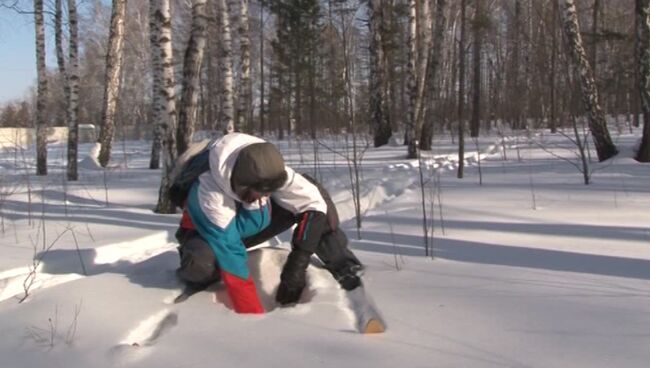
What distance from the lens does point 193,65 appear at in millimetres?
6469

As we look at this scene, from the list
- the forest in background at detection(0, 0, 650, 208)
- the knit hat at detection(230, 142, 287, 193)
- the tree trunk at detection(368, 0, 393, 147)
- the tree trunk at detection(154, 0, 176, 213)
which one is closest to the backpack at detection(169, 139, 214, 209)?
the knit hat at detection(230, 142, 287, 193)

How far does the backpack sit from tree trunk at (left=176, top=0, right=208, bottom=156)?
341 centimetres

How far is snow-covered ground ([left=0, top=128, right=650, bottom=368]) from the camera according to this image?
2188 mm

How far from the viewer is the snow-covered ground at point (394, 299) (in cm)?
219

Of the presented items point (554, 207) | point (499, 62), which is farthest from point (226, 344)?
point (499, 62)

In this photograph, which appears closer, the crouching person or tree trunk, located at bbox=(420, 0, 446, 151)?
the crouching person

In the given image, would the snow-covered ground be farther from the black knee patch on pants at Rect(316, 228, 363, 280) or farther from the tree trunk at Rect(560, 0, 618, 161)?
the tree trunk at Rect(560, 0, 618, 161)

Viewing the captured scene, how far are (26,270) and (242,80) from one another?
10.1m

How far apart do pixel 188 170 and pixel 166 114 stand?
141 inches

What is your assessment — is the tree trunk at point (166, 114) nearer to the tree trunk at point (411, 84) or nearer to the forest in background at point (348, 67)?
the forest in background at point (348, 67)

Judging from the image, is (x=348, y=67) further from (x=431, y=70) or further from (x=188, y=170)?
(x=431, y=70)

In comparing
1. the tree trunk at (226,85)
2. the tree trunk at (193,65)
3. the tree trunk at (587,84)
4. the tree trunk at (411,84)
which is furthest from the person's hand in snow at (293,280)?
the tree trunk at (411,84)

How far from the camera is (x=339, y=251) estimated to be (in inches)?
128

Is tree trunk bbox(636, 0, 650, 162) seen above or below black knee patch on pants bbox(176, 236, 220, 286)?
above
